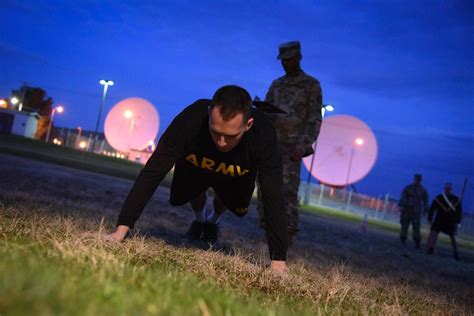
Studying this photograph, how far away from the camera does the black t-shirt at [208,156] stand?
356cm

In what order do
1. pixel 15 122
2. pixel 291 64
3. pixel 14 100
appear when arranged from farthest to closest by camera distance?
1. pixel 14 100
2. pixel 15 122
3. pixel 291 64

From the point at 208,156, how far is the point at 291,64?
291 cm

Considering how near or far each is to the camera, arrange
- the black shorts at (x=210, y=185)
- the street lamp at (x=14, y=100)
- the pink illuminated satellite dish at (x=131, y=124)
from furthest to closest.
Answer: the street lamp at (x=14, y=100), the pink illuminated satellite dish at (x=131, y=124), the black shorts at (x=210, y=185)

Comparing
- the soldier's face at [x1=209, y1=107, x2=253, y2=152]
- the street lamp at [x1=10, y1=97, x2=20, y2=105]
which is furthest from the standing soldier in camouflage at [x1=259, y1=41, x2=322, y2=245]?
the street lamp at [x1=10, y1=97, x2=20, y2=105]

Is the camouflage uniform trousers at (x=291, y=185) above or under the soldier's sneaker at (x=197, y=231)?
above

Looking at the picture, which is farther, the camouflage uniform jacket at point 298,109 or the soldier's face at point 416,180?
the soldier's face at point 416,180

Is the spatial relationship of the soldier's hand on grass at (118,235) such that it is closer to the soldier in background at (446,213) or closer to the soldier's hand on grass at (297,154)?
the soldier's hand on grass at (297,154)

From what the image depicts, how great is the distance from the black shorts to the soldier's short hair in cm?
101

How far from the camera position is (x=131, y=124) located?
4491 cm

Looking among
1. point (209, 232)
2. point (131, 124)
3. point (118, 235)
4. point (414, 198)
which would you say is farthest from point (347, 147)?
point (118, 235)

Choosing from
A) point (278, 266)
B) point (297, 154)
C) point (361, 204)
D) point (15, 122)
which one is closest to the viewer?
point (278, 266)

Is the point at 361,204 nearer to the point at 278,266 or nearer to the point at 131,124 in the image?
the point at 131,124

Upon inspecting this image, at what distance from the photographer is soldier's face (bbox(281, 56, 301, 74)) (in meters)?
6.27

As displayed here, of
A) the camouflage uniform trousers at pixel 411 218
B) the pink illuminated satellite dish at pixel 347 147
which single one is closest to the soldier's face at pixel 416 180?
the camouflage uniform trousers at pixel 411 218
